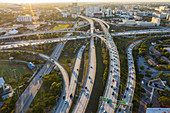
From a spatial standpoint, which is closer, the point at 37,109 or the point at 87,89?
the point at 37,109

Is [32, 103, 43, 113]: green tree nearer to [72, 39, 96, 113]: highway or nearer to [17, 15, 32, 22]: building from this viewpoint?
[72, 39, 96, 113]: highway

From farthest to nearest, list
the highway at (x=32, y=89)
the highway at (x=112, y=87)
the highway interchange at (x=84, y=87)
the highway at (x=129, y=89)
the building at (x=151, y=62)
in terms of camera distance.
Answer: the building at (x=151, y=62) < the highway at (x=32, y=89) < the highway interchange at (x=84, y=87) < the highway at (x=112, y=87) < the highway at (x=129, y=89)

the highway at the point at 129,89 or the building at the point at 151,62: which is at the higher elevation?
the building at the point at 151,62

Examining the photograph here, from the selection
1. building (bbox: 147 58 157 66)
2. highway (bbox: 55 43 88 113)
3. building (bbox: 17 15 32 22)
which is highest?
building (bbox: 17 15 32 22)

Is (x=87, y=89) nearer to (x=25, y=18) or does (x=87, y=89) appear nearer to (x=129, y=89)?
(x=129, y=89)

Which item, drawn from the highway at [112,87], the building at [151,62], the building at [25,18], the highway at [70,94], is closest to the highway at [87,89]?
the highway at [70,94]

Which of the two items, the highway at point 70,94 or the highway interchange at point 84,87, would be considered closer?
the highway at point 70,94

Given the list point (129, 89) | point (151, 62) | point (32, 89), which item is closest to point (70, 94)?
point (32, 89)

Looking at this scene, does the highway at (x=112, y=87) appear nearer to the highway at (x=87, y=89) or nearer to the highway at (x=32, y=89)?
the highway at (x=87, y=89)

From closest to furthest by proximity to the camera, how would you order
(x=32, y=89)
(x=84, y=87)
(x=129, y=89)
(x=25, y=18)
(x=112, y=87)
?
(x=129, y=89)
(x=112, y=87)
(x=32, y=89)
(x=84, y=87)
(x=25, y=18)

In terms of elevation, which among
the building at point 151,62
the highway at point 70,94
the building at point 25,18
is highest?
the building at point 25,18

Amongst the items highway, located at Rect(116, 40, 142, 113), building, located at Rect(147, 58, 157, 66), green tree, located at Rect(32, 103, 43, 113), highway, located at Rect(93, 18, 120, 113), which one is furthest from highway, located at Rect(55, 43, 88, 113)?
building, located at Rect(147, 58, 157, 66)

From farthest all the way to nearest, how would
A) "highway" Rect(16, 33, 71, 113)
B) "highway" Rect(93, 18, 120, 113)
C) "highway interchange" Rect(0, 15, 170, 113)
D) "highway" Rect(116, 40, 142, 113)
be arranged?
"highway" Rect(16, 33, 71, 113), "highway interchange" Rect(0, 15, 170, 113), "highway" Rect(93, 18, 120, 113), "highway" Rect(116, 40, 142, 113)
